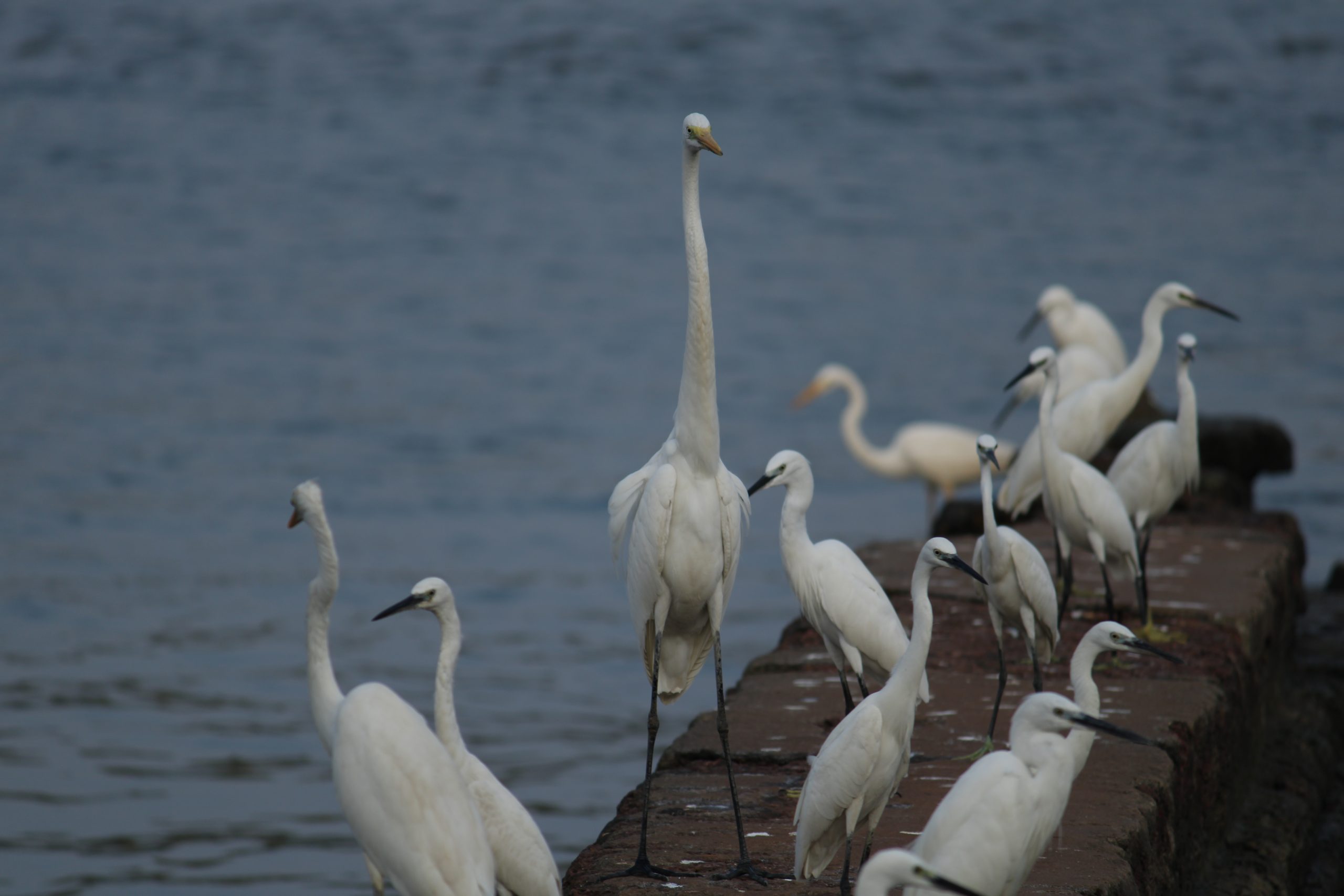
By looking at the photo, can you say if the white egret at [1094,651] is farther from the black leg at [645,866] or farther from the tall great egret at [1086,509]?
the tall great egret at [1086,509]

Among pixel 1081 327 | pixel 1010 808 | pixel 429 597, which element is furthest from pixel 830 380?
pixel 1010 808

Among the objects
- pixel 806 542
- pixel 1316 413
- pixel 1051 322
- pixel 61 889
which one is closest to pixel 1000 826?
pixel 806 542

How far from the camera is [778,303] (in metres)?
21.5

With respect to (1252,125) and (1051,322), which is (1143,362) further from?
(1252,125)

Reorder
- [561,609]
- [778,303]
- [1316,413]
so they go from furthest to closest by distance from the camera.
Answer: [778,303], [1316,413], [561,609]

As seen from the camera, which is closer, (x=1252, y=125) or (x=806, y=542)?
(x=806, y=542)

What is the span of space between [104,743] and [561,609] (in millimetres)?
3341

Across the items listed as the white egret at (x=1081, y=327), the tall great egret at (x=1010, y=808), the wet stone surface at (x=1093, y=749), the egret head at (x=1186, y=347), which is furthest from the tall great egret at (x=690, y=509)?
the white egret at (x=1081, y=327)

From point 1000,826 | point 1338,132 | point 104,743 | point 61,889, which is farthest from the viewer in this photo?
point 1338,132

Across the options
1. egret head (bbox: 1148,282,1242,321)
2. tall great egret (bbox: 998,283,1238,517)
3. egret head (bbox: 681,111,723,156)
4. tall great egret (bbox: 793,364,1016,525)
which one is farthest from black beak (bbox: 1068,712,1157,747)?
tall great egret (bbox: 793,364,1016,525)

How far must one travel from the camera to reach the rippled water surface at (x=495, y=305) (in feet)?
28.1

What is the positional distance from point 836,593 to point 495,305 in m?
17.5

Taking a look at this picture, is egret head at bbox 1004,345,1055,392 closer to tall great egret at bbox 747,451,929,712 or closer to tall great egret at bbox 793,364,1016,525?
tall great egret at bbox 747,451,929,712

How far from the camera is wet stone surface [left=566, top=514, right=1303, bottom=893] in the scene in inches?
168
